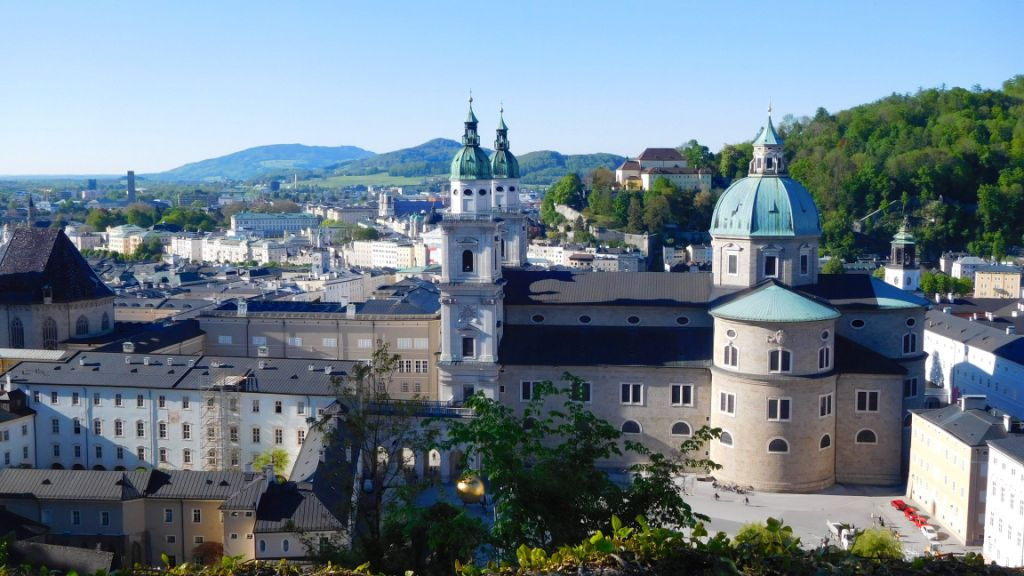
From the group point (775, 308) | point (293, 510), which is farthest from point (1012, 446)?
point (293, 510)

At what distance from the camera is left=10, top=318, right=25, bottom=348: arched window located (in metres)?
55.2

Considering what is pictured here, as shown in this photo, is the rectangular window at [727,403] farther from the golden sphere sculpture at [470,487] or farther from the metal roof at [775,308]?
the golden sphere sculpture at [470,487]

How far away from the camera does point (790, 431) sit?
4134 centimetres

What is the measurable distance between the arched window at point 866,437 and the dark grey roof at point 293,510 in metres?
22.7

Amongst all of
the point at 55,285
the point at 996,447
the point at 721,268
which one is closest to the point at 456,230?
the point at 721,268

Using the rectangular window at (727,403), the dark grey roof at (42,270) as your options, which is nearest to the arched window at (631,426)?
the rectangular window at (727,403)

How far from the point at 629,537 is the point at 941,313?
208ft

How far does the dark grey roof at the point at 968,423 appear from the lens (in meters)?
36.0

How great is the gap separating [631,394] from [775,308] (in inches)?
284

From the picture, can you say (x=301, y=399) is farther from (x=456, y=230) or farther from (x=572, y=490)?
(x=572, y=490)

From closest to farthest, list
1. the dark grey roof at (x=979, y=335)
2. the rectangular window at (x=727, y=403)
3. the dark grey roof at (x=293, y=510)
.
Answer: the dark grey roof at (x=293, y=510) → the rectangular window at (x=727, y=403) → the dark grey roof at (x=979, y=335)

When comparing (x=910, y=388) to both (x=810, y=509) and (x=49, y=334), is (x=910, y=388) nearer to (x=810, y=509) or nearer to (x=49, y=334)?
(x=810, y=509)

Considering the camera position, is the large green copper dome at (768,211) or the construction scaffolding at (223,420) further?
the large green copper dome at (768,211)

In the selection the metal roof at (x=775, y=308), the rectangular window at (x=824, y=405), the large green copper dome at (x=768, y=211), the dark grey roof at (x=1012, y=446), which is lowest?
the rectangular window at (x=824, y=405)
